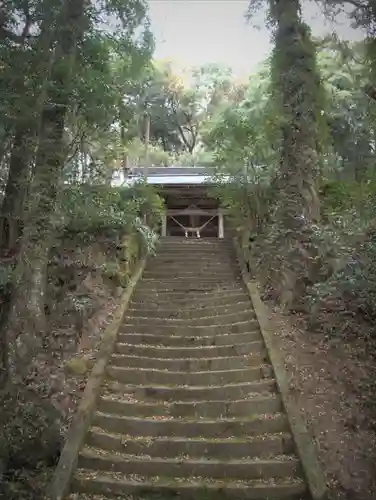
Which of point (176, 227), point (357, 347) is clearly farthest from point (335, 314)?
point (176, 227)

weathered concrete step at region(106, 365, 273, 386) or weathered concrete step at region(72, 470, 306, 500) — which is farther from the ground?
weathered concrete step at region(106, 365, 273, 386)

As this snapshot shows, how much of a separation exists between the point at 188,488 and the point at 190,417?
3.60 feet

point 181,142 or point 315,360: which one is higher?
point 181,142

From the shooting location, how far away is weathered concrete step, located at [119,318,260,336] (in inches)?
282

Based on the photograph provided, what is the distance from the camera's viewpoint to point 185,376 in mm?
6086

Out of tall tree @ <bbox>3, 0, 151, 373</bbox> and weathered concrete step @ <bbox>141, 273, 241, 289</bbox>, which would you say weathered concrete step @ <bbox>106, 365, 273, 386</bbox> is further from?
weathered concrete step @ <bbox>141, 273, 241, 289</bbox>

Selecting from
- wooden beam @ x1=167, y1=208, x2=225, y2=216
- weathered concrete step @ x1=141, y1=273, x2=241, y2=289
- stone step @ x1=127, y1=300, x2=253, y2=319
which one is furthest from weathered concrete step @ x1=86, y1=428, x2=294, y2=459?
wooden beam @ x1=167, y1=208, x2=225, y2=216

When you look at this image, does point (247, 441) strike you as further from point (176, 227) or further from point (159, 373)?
point (176, 227)

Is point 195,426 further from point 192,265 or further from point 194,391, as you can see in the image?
point 192,265

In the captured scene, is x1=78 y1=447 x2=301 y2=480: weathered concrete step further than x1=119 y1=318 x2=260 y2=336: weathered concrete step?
No

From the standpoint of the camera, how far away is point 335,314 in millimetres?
6500

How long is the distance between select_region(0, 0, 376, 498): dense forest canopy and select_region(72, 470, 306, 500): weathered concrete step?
0.99 meters

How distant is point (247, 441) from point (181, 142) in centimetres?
2361

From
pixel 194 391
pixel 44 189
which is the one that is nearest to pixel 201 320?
pixel 194 391
